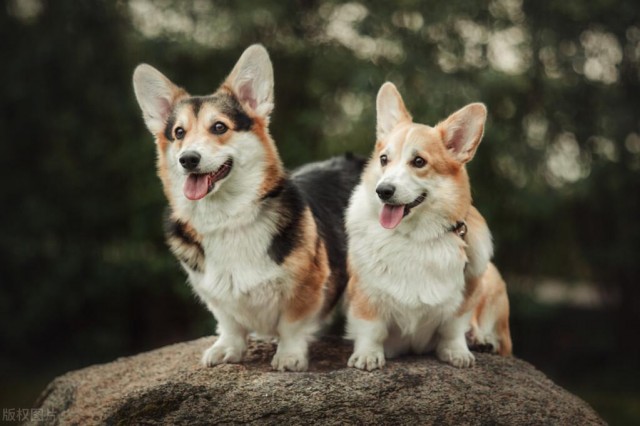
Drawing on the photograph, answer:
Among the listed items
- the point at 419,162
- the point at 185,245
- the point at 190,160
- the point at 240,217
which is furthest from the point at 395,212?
the point at 185,245

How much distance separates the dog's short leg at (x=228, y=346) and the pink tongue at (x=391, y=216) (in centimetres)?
125

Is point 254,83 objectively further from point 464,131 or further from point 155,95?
point 464,131

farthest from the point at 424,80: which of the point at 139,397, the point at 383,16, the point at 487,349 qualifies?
the point at 139,397

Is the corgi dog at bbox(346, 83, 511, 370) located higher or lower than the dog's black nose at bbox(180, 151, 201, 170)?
lower

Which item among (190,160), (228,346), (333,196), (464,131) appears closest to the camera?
(190,160)

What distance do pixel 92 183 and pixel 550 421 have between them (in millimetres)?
7497

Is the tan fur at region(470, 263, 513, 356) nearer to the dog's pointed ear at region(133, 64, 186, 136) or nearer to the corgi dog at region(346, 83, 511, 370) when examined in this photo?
the corgi dog at region(346, 83, 511, 370)

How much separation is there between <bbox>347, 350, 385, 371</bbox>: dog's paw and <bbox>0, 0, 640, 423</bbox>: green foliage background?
4654 millimetres

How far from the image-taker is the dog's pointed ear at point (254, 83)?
15.5 feet

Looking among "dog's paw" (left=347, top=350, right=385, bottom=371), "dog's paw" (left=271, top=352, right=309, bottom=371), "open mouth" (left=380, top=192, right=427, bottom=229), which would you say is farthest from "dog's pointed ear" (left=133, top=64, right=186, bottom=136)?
"dog's paw" (left=347, top=350, right=385, bottom=371)

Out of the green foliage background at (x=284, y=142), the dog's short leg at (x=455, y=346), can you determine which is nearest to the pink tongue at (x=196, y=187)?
the dog's short leg at (x=455, y=346)

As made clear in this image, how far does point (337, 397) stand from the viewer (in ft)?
14.5

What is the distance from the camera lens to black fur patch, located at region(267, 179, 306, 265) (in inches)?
183

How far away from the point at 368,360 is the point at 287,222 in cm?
101
